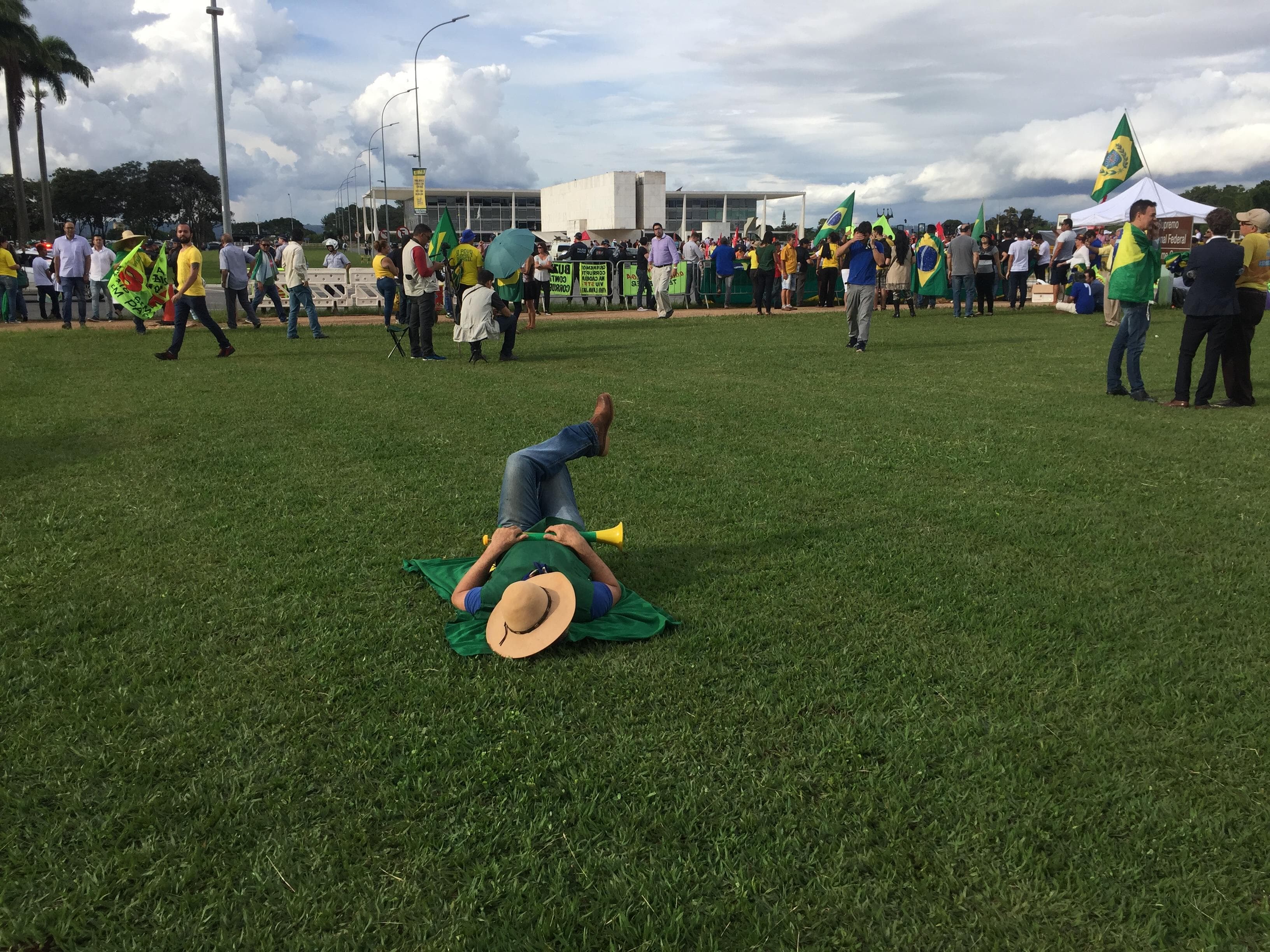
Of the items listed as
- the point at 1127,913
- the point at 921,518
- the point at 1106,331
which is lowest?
the point at 1127,913

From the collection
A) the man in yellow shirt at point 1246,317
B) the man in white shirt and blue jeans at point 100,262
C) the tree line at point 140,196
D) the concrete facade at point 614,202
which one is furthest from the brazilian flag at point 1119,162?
the tree line at point 140,196

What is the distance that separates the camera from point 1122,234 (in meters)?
10.0

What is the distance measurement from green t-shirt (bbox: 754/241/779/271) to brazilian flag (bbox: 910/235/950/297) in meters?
3.42

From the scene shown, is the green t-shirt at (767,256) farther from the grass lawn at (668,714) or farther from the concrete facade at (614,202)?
the concrete facade at (614,202)

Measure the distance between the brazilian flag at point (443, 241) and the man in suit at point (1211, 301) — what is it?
36.7ft

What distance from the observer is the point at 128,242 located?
15.9 metres

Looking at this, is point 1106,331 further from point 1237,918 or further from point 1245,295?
point 1237,918

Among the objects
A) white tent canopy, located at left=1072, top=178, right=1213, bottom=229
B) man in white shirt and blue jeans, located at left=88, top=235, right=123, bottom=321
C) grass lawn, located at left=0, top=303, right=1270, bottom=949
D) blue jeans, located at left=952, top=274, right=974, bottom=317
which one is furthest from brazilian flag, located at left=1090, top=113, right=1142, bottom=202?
man in white shirt and blue jeans, located at left=88, top=235, right=123, bottom=321

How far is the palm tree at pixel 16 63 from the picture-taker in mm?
43406

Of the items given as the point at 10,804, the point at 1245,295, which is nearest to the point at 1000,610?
the point at 10,804

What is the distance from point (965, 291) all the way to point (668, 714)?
66.6ft

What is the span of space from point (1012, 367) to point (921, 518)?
311 inches

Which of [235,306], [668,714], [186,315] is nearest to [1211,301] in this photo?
[668,714]

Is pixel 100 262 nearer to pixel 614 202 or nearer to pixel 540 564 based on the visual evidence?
pixel 540 564
